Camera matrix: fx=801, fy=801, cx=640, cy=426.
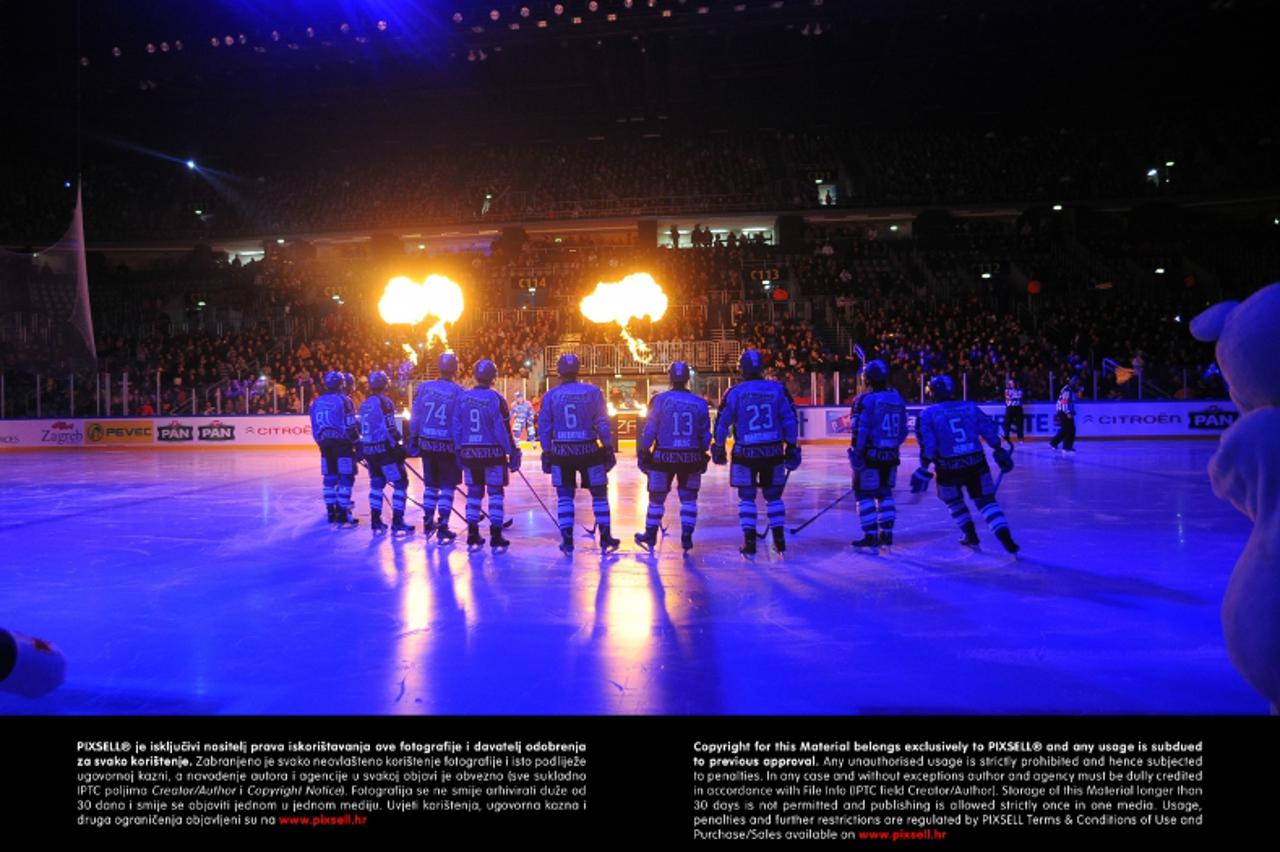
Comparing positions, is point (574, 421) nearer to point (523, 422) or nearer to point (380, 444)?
point (380, 444)

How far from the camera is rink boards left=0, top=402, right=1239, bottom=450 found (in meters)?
22.4

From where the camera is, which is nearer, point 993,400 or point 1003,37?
point 993,400

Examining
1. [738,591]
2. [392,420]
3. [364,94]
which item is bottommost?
[738,591]

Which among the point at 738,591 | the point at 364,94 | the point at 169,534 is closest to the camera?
the point at 738,591

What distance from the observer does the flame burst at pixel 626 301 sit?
2764 cm

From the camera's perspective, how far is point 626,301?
28.8 metres

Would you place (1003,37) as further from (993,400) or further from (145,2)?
(145,2)

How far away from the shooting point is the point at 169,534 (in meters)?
8.97

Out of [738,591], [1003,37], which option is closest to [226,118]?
[1003,37]

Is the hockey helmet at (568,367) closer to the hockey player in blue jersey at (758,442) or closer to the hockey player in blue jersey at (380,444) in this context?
the hockey player in blue jersey at (758,442)

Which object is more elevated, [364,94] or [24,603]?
[364,94]

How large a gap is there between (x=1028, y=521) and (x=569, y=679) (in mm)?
7135

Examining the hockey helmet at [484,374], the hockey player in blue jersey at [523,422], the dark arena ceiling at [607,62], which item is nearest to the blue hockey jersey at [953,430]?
the hockey helmet at [484,374]

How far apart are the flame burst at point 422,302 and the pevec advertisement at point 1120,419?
44.3 feet
